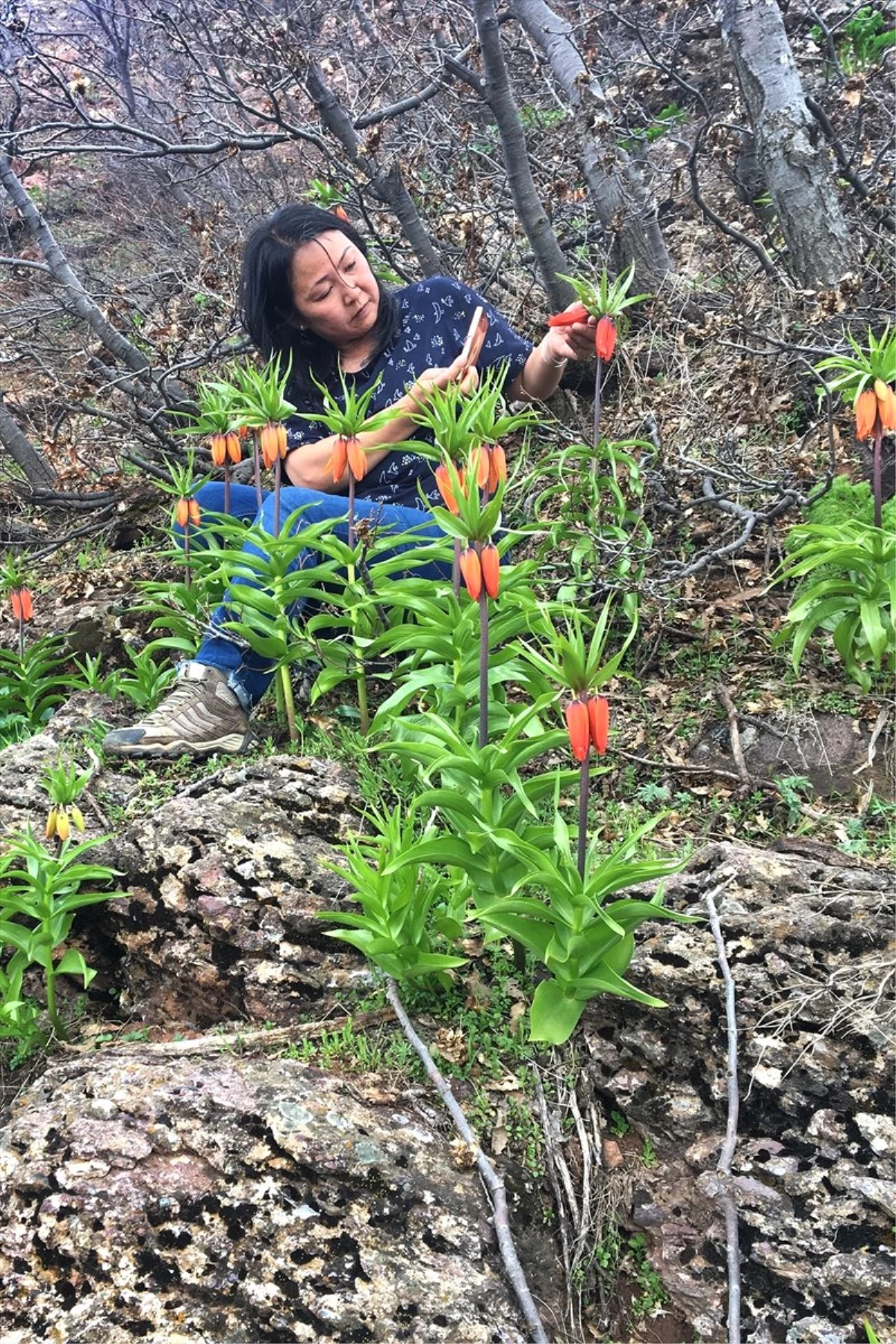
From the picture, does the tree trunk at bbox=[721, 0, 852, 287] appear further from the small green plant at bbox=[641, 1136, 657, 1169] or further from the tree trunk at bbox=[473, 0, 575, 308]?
the small green plant at bbox=[641, 1136, 657, 1169]

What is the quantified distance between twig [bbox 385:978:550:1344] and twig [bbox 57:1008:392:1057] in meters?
0.08

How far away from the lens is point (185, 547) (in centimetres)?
388

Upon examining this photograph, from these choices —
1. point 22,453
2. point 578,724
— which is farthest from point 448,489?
point 22,453

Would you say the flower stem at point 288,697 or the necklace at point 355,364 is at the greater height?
the necklace at point 355,364

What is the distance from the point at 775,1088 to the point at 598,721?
84cm

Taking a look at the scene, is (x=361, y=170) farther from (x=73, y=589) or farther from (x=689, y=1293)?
(x=689, y=1293)

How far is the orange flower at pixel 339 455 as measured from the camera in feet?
9.61

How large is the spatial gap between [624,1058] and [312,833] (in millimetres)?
1107

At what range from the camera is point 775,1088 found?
186 centimetres

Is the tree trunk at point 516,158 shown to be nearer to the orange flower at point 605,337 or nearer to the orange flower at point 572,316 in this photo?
the orange flower at point 572,316

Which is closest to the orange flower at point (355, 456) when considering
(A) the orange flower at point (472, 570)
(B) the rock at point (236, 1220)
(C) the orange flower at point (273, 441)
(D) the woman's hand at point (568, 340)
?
(C) the orange flower at point (273, 441)

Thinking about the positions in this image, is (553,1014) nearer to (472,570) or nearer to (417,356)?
(472,570)

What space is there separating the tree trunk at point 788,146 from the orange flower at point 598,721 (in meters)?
3.37

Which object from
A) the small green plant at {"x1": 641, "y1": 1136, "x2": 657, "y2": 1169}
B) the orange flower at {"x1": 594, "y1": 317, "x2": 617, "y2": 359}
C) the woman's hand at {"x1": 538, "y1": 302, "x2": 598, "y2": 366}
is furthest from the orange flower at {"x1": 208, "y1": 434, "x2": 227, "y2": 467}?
the small green plant at {"x1": 641, "y1": 1136, "x2": 657, "y2": 1169}
